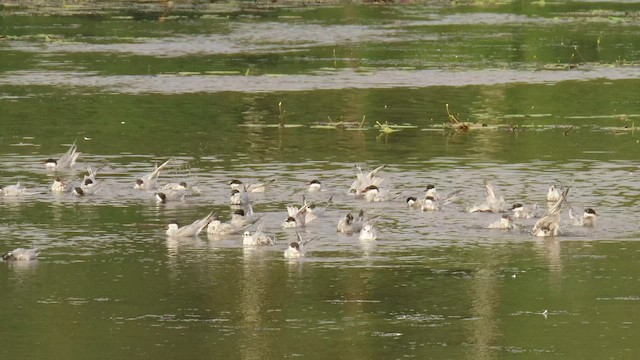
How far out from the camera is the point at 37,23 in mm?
58406

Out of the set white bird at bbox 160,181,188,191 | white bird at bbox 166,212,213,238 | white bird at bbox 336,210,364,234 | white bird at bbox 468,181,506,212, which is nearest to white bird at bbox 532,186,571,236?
white bird at bbox 468,181,506,212

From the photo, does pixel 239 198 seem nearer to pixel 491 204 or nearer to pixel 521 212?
pixel 491 204

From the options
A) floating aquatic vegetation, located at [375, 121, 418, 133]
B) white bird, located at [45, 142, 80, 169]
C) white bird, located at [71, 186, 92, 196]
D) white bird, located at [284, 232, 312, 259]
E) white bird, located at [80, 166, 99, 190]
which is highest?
floating aquatic vegetation, located at [375, 121, 418, 133]

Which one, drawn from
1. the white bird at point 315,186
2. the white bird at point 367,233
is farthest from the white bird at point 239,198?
the white bird at point 367,233

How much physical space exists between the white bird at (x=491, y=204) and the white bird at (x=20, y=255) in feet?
21.6

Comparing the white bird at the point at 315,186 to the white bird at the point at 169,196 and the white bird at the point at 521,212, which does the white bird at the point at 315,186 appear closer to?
the white bird at the point at 169,196

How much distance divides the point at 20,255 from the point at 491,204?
681 cm

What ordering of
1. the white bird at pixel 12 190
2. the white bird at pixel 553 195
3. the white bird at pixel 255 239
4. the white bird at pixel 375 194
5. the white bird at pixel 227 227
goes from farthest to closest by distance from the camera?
the white bird at pixel 12 190
the white bird at pixel 375 194
the white bird at pixel 553 195
the white bird at pixel 227 227
the white bird at pixel 255 239

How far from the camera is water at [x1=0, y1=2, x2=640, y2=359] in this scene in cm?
1688

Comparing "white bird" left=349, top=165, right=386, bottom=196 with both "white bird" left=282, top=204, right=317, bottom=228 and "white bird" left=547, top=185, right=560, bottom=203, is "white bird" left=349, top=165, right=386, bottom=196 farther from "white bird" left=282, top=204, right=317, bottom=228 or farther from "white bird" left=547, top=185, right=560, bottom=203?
"white bird" left=547, top=185, right=560, bottom=203

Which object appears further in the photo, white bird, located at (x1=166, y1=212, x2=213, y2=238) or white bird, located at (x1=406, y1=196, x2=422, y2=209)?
white bird, located at (x1=406, y1=196, x2=422, y2=209)

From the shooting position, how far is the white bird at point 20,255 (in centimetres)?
2030

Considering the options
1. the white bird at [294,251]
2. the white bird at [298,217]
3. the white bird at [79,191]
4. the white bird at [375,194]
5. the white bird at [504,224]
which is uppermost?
the white bird at [79,191]

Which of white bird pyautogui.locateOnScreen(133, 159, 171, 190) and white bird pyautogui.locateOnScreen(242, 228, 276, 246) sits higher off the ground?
white bird pyautogui.locateOnScreen(133, 159, 171, 190)
